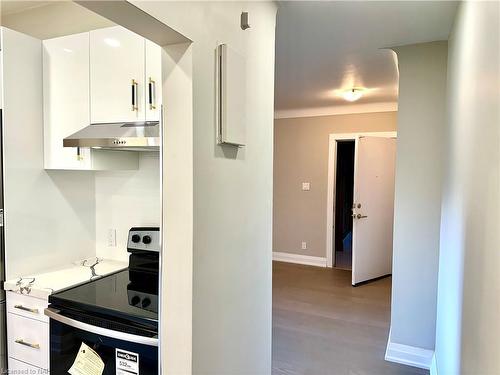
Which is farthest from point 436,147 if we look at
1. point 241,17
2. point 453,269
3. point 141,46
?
point 141,46

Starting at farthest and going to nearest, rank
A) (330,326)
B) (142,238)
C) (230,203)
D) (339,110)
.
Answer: (339,110) < (330,326) < (142,238) < (230,203)

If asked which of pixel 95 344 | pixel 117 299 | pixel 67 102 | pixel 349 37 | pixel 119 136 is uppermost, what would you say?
pixel 349 37

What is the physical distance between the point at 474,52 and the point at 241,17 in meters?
0.97

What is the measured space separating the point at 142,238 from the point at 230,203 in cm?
95

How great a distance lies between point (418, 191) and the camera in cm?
267

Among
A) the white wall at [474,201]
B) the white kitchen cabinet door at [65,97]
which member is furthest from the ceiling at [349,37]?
the white kitchen cabinet door at [65,97]

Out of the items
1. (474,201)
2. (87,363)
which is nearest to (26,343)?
(87,363)

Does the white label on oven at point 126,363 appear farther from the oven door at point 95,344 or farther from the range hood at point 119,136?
the range hood at point 119,136

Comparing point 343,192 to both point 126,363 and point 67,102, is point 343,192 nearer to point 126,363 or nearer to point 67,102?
point 67,102

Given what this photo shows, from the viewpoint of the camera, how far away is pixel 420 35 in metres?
2.42

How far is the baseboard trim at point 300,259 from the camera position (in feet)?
18.1

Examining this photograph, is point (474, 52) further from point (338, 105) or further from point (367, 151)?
point (338, 105)

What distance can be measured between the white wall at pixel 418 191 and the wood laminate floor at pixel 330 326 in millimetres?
353

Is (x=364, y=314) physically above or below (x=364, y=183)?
below
